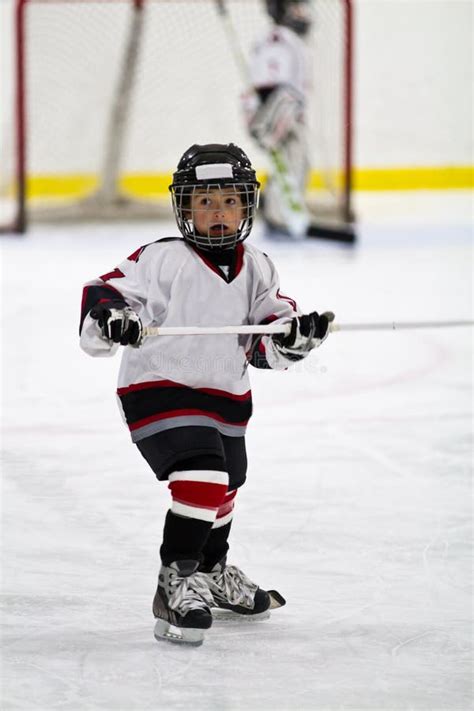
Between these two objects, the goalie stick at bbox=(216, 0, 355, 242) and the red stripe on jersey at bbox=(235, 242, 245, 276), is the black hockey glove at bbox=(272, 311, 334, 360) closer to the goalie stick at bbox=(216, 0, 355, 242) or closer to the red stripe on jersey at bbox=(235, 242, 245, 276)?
the red stripe on jersey at bbox=(235, 242, 245, 276)

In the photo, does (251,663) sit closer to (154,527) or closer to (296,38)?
(154,527)

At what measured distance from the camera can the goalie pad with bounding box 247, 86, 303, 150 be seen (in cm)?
725

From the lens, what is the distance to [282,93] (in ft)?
23.7

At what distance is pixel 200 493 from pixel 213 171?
0.44m

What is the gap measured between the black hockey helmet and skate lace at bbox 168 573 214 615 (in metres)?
5.70

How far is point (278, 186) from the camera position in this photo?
7418 mm

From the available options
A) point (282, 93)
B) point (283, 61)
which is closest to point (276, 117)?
point (282, 93)

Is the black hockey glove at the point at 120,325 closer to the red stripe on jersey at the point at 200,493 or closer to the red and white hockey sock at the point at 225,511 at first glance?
the red stripe on jersey at the point at 200,493

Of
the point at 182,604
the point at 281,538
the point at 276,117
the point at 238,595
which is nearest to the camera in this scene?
the point at 182,604

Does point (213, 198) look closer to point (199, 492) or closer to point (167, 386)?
point (167, 386)

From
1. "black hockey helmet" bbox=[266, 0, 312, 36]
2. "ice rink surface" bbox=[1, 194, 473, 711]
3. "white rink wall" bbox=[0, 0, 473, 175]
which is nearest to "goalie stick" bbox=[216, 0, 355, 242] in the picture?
"black hockey helmet" bbox=[266, 0, 312, 36]

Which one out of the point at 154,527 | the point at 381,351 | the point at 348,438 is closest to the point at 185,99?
the point at 381,351

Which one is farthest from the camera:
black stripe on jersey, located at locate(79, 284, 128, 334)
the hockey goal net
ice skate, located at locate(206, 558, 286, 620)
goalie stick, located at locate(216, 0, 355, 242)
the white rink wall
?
the white rink wall

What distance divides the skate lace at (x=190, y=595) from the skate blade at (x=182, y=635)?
0.9 inches
